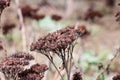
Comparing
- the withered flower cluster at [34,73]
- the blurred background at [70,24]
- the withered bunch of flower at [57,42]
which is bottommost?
the withered flower cluster at [34,73]

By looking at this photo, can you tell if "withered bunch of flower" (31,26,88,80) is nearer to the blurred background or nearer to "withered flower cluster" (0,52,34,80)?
"withered flower cluster" (0,52,34,80)

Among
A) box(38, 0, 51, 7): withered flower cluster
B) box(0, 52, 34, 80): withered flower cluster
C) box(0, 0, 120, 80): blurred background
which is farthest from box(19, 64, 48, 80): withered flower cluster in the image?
box(38, 0, 51, 7): withered flower cluster

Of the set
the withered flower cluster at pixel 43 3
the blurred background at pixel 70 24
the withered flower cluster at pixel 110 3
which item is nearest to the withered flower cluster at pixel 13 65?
the blurred background at pixel 70 24

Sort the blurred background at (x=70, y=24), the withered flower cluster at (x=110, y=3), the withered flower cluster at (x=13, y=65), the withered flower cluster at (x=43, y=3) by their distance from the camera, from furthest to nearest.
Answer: the withered flower cluster at (x=110, y=3) < the withered flower cluster at (x=43, y=3) < the blurred background at (x=70, y=24) < the withered flower cluster at (x=13, y=65)

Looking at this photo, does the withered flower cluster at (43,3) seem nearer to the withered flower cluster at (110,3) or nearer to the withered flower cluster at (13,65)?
the withered flower cluster at (110,3)

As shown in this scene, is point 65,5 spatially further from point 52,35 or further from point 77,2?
point 52,35

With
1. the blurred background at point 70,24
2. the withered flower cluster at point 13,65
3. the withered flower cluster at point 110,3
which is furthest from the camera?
the withered flower cluster at point 110,3

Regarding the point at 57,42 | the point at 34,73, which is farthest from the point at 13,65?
the point at 57,42

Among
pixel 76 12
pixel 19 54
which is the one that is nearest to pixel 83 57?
pixel 19 54
